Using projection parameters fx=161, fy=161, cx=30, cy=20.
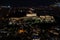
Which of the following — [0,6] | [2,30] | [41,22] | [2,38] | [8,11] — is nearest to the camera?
[2,38]

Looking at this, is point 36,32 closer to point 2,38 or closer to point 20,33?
point 20,33

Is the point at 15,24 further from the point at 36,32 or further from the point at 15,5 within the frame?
the point at 15,5

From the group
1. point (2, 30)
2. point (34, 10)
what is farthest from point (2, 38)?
Result: point (34, 10)

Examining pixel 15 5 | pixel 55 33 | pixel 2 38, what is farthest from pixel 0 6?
pixel 55 33

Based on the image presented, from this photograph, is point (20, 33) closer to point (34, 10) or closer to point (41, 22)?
point (41, 22)

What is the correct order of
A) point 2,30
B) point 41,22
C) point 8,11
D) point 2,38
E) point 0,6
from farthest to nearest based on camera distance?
point 0,6 < point 8,11 < point 41,22 < point 2,30 < point 2,38

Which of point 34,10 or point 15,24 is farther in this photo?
point 34,10

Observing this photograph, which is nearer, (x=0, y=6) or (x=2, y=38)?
(x=2, y=38)

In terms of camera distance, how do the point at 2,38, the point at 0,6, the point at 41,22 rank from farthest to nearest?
the point at 0,6 → the point at 41,22 → the point at 2,38
